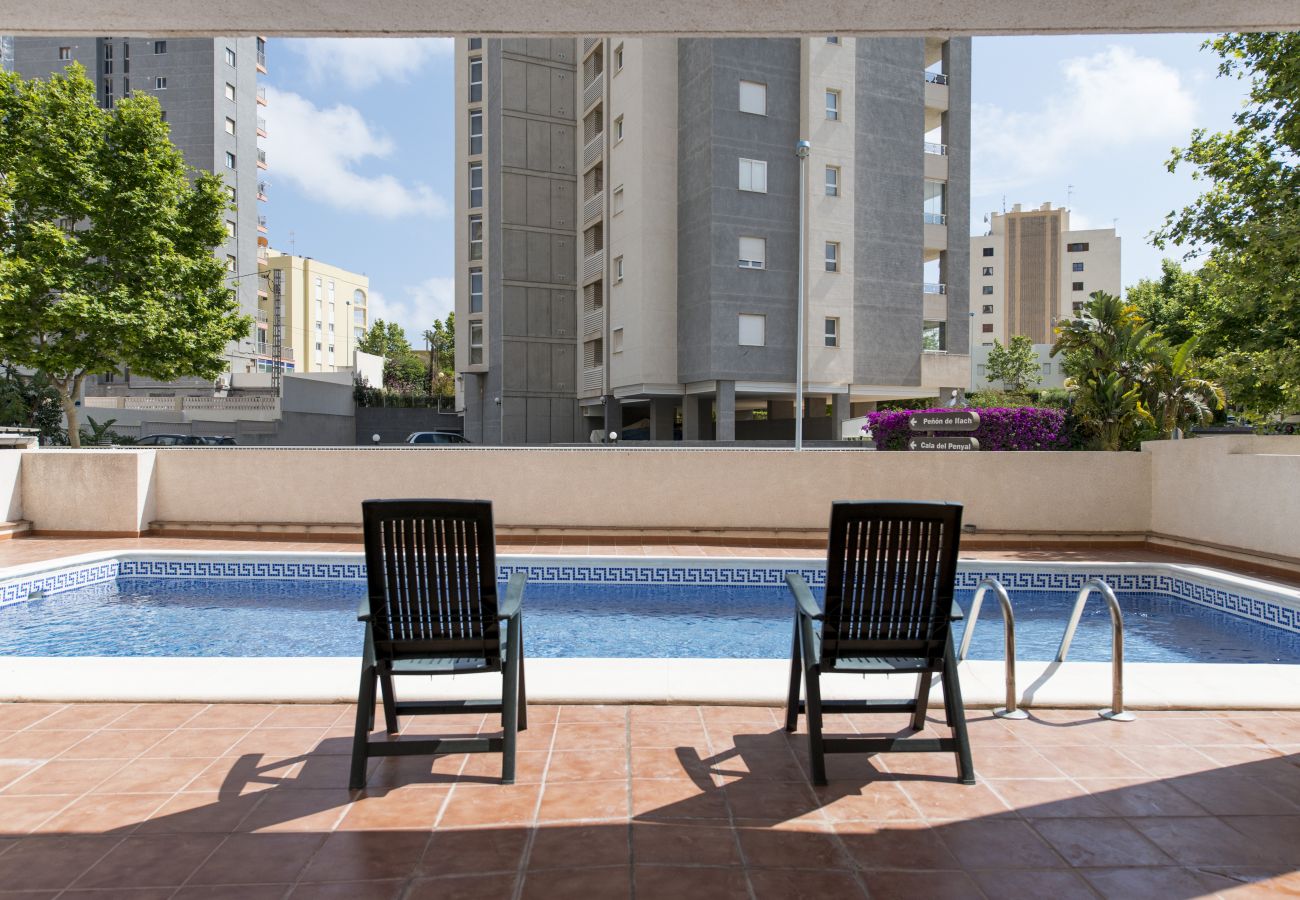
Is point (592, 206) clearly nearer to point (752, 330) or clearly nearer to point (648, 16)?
point (752, 330)

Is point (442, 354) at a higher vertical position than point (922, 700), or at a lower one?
higher

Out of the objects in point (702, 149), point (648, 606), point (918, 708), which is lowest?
point (648, 606)

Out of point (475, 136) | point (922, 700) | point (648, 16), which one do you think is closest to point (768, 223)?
point (475, 136)

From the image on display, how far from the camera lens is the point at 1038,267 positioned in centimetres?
9700

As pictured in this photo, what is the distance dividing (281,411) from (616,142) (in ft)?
61.5

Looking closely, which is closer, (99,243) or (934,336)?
(99,243)

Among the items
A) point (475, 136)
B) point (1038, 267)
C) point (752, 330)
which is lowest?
point (752, 330)

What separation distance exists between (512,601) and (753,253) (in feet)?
85.3

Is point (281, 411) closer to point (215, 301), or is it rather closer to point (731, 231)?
point (215, 301)

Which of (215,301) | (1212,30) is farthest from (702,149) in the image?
(1212,30)

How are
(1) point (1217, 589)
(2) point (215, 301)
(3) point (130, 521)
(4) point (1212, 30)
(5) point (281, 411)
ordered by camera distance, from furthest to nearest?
(5) point (281, 411) < (2) point (215, 301) < (3) point (130, 521) < (1) point (1217, 589) < (4) point (1212, 30)

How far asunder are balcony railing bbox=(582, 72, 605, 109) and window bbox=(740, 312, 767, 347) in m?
11.7

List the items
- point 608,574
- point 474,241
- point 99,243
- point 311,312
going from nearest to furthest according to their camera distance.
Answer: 1. point 608,574
2. point 99,243
3. point 474,241
4. point 311,312

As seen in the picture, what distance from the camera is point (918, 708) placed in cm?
409
